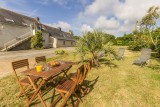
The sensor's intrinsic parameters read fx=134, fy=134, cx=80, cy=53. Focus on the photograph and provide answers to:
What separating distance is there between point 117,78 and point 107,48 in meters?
2.43

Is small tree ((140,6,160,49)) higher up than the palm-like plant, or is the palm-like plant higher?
small tree ((140,6,160,49))

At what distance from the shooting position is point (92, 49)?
8.91 metres

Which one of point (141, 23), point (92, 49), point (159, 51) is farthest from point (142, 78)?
point (141, 23)

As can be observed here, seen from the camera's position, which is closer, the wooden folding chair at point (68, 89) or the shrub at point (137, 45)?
the wooden folding chair at point (68, 89)

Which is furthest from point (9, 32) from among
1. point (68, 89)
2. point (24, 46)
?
point (68, 89)

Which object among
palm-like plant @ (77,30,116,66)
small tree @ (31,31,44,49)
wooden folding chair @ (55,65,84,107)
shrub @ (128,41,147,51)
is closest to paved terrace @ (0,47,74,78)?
palm-like plant @ (77,30,116,66)

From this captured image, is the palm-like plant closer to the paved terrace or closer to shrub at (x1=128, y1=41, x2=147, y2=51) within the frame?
the paved terrace

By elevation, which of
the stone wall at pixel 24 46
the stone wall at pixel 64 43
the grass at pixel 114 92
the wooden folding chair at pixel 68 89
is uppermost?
the stone wall at pixel 64 43

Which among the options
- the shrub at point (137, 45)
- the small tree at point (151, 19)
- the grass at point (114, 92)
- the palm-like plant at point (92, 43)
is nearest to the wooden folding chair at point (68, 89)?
the grass at point (114, 92)

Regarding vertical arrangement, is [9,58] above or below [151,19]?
below

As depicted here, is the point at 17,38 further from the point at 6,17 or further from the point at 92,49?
the point at 92,49

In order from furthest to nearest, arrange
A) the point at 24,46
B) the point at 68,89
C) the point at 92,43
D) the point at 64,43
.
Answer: the point at 64,43 → the point at 24,46 → the point at 92,43 → the point at 68,89

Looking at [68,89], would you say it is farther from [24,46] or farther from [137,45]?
[24,46]

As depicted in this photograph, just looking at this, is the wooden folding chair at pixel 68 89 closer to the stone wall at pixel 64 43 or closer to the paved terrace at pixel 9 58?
the paved terrace at pixel 9 58
